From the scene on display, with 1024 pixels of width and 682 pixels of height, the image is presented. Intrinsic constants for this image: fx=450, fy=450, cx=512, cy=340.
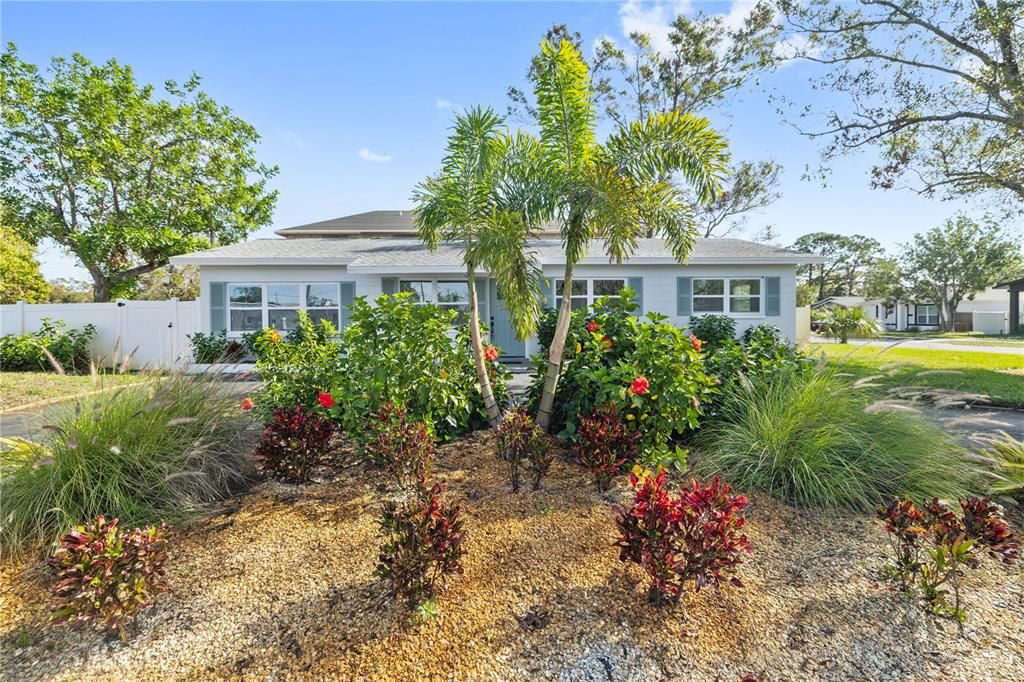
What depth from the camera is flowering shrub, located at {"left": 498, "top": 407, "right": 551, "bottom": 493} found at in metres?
3.27

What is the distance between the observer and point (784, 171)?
66.8 feet

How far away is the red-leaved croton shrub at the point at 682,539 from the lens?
2.07 metres

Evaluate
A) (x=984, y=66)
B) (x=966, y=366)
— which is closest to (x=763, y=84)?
(x=984, y=66)

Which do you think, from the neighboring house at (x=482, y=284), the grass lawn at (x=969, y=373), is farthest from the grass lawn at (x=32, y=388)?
the grass lawn at (x=969, y=373)

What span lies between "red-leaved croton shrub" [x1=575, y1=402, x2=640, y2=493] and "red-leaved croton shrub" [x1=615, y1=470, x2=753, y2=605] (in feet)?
3.08

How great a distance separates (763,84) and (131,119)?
21045mm

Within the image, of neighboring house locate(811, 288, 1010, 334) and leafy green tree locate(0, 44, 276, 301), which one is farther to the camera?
neighboring house locate(811, 288, 1010, 334)

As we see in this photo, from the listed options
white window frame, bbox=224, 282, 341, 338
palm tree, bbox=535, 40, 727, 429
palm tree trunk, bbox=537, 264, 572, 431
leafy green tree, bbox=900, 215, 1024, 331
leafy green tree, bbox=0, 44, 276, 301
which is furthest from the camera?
leafy green tree, bbox=900, 215, 1024, 331

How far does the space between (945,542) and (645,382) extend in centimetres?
176

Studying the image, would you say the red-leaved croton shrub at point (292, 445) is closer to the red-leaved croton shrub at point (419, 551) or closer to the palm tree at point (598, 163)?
the red-leaved croton shrub at point (419, 551)

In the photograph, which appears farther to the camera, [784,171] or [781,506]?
[784,171]

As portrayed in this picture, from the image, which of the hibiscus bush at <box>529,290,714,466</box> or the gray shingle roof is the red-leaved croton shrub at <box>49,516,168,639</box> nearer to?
the hibiscus bush at <box>529,290,714,466</box>

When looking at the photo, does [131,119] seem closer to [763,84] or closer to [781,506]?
[763,84]

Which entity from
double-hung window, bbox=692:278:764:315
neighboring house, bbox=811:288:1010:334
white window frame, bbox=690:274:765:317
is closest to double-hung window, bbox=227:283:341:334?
white window frame, bbox=690:274:765:317
